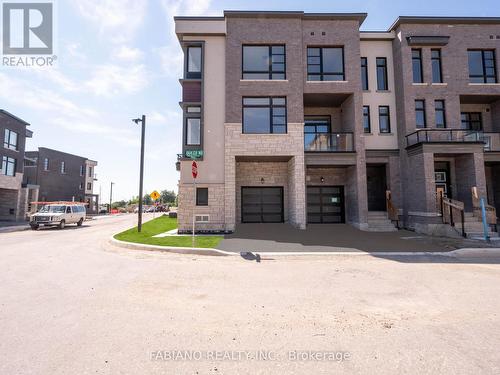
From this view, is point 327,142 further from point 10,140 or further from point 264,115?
point 10,140

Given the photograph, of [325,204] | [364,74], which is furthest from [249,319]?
[364,74]

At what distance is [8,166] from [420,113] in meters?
39.9

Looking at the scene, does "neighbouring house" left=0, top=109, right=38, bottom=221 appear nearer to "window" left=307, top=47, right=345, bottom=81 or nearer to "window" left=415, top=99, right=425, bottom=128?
"window" left=307, top=47, right=345, bottom=81

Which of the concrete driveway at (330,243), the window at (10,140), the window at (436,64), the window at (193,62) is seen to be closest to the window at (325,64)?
the window at (436,64)

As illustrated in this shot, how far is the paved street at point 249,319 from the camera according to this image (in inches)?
110

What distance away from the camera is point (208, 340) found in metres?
3.26

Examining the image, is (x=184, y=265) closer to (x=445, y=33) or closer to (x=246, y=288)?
(x=246, y=288)

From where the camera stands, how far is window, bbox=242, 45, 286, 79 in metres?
15.1

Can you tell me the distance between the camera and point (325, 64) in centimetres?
1565

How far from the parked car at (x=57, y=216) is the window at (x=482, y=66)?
32.6 m

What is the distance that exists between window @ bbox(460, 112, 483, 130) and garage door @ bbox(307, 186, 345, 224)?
9917mm

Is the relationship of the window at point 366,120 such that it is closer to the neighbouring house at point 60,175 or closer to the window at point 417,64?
the window at point 417,64

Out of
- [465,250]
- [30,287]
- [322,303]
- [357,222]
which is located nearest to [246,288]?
[322,303]

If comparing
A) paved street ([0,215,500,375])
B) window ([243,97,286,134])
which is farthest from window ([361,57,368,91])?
paved street ([0,215,500,375])
